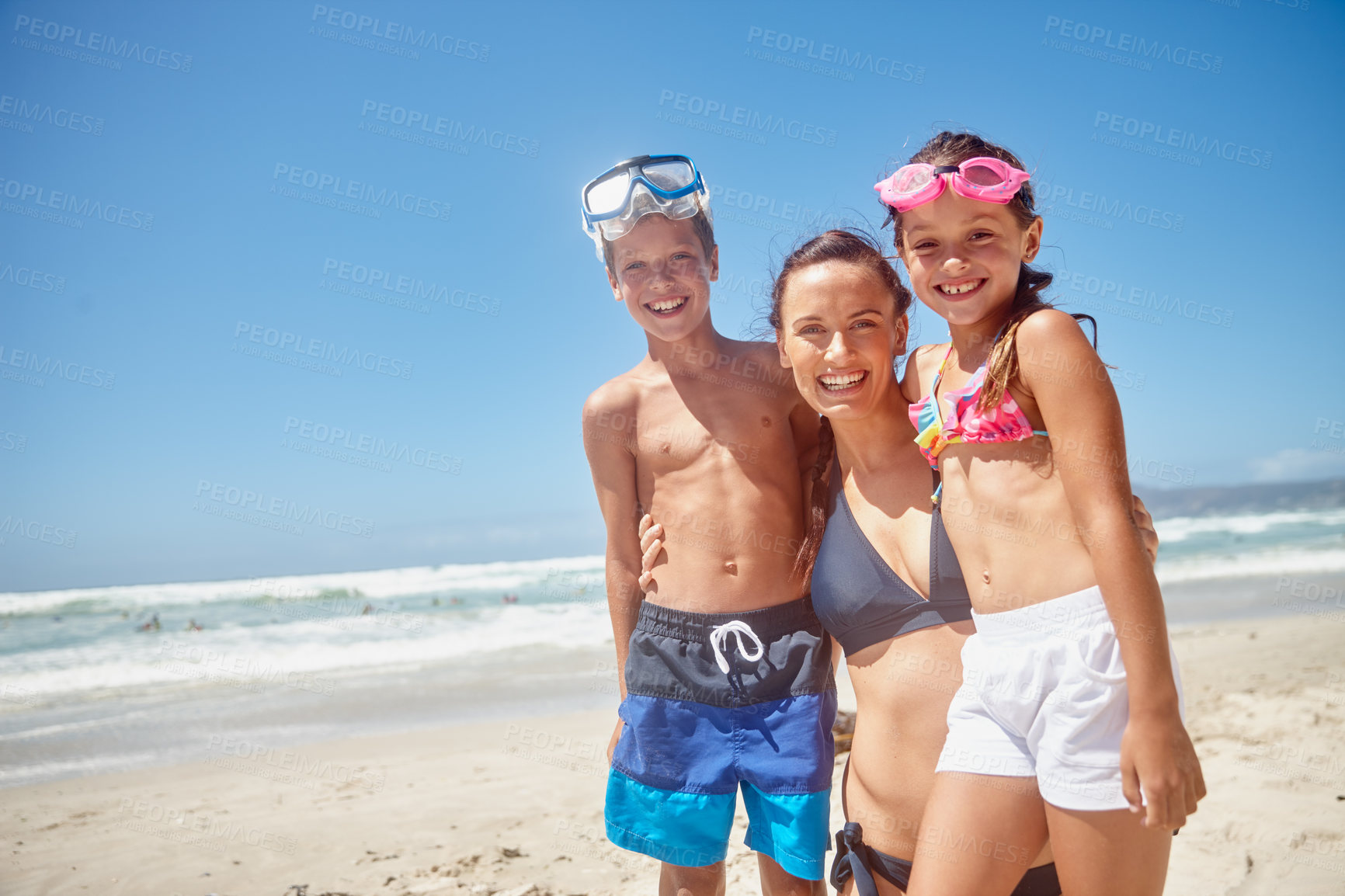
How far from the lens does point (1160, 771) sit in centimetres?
167

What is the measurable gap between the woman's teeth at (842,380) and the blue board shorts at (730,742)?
0.85m

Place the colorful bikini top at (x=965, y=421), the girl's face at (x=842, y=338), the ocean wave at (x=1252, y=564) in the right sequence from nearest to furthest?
the colorful bikini top at (x=965, y=421) < the girl's face at (x=842, y=338) < the ocean wave at (x=1252, y=564)

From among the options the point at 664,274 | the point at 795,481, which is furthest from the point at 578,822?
the point at 664,274

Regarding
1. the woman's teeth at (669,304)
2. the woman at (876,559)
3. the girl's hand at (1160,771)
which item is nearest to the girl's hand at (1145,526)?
the woman at (876,559)

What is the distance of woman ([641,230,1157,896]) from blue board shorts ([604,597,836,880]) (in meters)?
0.26

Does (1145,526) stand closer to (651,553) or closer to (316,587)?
(651,553)

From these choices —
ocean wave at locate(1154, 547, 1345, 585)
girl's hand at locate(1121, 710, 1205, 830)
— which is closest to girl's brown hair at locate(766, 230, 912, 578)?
girl's hand at locate(1121, 710, 1205, 830)

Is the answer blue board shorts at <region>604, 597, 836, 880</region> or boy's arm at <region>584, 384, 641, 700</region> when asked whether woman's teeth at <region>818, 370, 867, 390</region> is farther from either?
boy's arm at <region>584, 384, 641, 700</region>

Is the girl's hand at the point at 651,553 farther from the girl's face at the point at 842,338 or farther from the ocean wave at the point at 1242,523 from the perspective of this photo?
the ocean wave at the point at 1242,523

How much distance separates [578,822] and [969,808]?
12.4 ft

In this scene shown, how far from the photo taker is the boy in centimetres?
278

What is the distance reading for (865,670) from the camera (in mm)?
2408

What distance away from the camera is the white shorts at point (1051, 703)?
1.77 meters

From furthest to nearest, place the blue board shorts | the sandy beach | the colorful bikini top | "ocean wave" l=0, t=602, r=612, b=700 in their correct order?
"ocean wave" l=0, t=602, r=612, b=700, the sandy beach, the blue board shorts, the colorful bikini top
